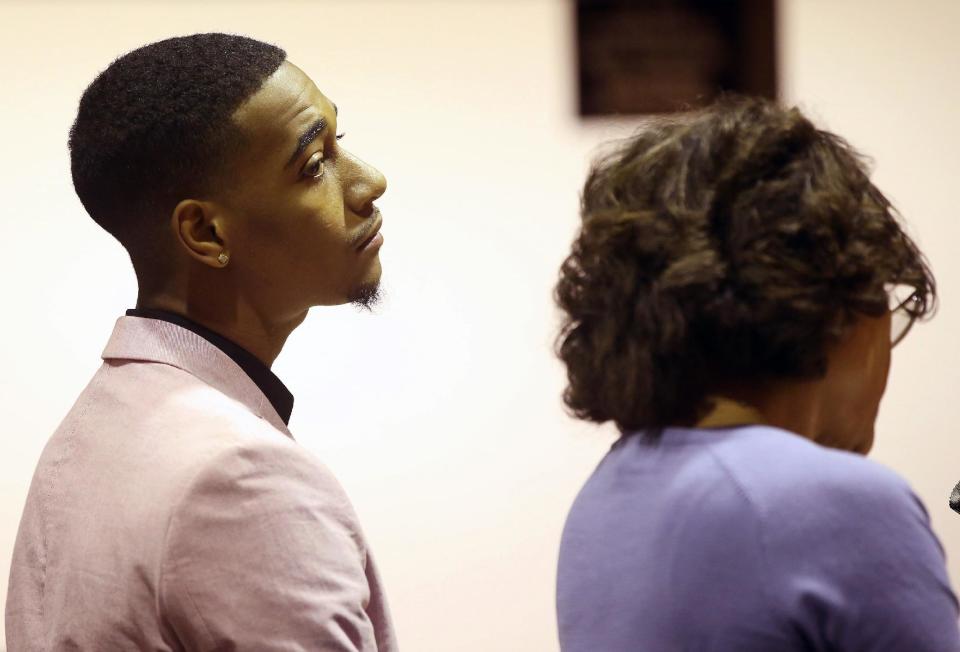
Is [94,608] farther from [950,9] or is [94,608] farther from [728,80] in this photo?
[950,9]

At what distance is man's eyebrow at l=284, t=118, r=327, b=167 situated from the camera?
1.10m

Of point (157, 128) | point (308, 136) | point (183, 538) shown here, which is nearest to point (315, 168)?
point (308, 136)

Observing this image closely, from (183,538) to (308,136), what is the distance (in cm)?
39

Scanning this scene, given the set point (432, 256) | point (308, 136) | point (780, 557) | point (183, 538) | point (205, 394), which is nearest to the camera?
point (780, 557)

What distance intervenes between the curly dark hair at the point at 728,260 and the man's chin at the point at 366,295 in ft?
1.05

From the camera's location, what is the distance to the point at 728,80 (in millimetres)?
2473

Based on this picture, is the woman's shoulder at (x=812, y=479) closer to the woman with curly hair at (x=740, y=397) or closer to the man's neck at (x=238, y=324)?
the woman with curly hair at (x=740, y=397)

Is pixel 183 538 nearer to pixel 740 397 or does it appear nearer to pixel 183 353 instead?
pixel 183 353

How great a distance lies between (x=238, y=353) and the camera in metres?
1.09

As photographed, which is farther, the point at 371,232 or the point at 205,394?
the point at 371,232

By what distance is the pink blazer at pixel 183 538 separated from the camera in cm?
89

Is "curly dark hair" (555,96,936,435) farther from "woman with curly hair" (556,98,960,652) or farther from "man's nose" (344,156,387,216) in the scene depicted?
"man's nose" (344,156,387,216)

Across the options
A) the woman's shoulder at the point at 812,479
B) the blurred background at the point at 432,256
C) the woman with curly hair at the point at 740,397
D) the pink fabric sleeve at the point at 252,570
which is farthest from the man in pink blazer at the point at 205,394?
the blurred background at the point at 432,256

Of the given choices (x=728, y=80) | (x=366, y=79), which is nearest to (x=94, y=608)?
(x=366, y=79)
